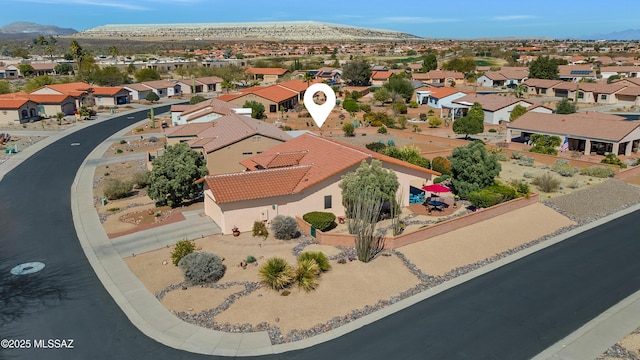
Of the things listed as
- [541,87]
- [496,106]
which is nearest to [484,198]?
[496,106]

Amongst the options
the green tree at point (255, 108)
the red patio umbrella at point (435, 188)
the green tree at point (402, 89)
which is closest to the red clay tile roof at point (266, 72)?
the green tree at point (402, 89)

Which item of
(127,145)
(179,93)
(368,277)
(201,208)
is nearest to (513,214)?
(368,277)

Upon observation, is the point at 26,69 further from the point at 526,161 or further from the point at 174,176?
the point at 526,161

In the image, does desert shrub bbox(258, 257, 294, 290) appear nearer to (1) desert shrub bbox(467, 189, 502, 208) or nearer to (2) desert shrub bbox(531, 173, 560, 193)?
(1) desert shrub bbox(467, 189, 502, 208)

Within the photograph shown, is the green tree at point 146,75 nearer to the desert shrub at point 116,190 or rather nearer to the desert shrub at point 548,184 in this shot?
the desert shrub at point 116,190

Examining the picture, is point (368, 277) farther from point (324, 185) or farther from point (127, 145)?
point (127, 145)
